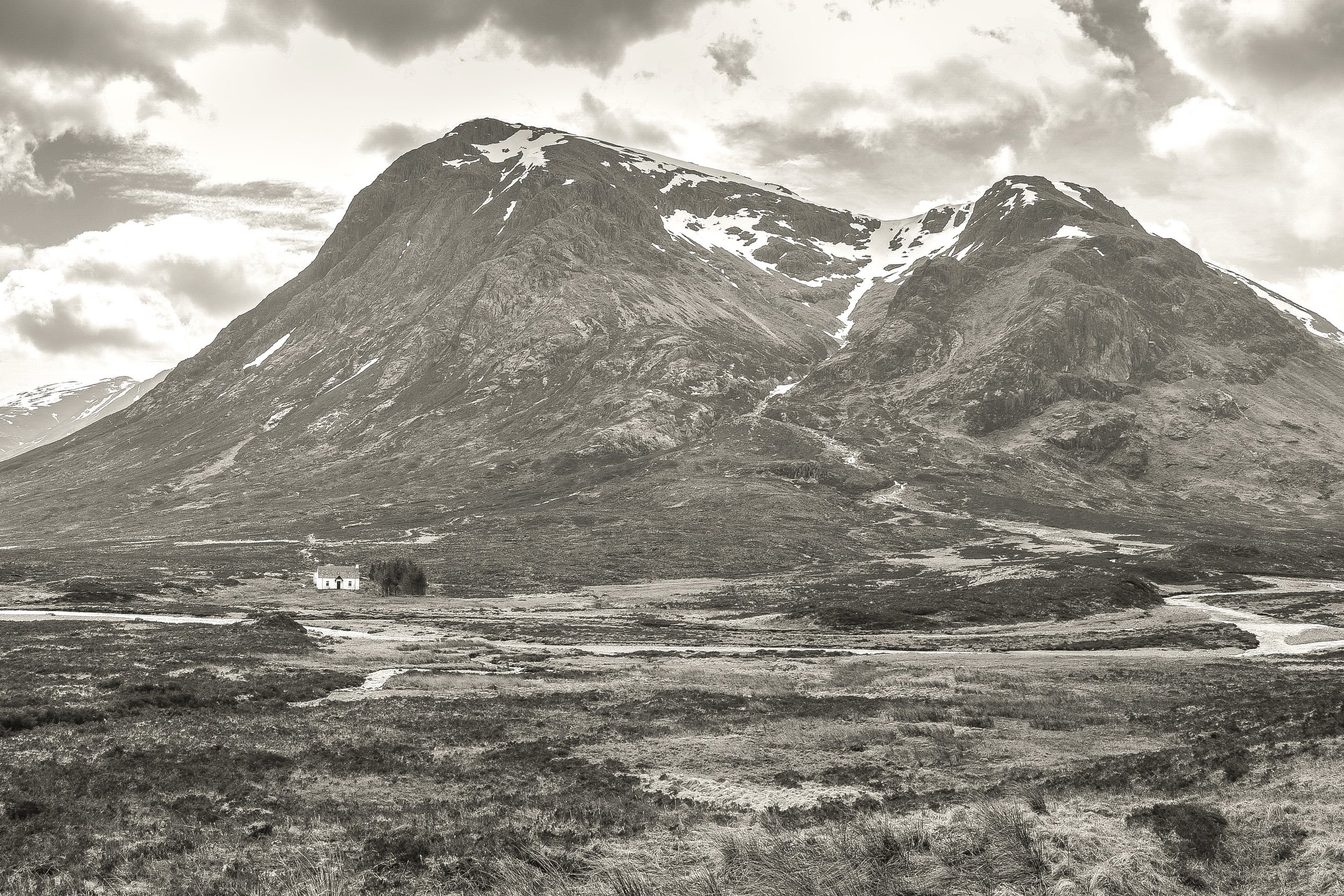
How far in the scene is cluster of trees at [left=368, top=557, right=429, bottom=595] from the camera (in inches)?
4633

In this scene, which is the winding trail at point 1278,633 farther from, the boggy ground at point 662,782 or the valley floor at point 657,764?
the boggy ground at point 662,782

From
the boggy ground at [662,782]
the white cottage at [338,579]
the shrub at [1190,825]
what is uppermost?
the shrub at [1190,825]

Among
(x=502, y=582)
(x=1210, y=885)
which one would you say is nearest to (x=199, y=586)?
(x=502, y=582)

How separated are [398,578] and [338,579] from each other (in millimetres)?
11892

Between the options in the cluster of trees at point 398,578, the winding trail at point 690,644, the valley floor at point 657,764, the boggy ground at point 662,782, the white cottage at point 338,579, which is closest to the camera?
the boggy ground at point 662,782

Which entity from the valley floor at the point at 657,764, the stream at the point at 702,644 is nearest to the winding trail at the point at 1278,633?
the stream at the point at 702,644

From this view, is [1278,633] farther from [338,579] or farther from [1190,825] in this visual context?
[338,579]

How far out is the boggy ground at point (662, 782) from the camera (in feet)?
49.1

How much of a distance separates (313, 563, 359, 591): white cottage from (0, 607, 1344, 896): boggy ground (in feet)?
252

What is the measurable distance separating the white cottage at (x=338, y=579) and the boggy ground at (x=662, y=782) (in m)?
76.8

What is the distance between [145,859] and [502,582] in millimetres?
119016

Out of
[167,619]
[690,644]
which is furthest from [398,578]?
A: [690,644]

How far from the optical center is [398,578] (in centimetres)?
11869

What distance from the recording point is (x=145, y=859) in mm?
17094
